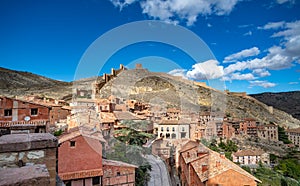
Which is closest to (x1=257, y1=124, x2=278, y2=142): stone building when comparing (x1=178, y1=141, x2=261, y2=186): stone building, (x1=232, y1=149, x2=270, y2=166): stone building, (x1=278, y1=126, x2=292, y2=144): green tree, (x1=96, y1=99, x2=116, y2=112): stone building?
(x1=278, y1=126, x2=292, y2=144): green tree

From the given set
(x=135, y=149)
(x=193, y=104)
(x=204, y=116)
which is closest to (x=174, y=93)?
(x=193, y=104)

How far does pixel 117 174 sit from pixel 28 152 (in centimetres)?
854

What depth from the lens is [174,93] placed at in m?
51.0

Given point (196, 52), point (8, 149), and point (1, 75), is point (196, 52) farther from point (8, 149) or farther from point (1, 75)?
point (1, 75)

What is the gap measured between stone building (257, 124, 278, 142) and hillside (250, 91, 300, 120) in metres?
51.7

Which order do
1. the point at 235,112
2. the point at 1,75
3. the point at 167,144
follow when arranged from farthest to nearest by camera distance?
the point at 235,112 → the point at 1,75 → the point at 167,144

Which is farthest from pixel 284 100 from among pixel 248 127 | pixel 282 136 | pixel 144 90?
pixel 144 90

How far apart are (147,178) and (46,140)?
1173 cm

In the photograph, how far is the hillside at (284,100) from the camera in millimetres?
A: 99500

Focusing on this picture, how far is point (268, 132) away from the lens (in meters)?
53.2

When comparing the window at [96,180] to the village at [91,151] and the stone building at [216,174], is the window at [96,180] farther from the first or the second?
the stone building at [216,174]

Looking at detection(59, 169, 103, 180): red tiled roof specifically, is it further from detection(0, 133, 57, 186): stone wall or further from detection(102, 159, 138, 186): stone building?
detection(0, 133, 57, 186): stone wall

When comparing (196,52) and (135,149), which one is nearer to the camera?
(196,52)

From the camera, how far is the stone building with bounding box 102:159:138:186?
973cm
